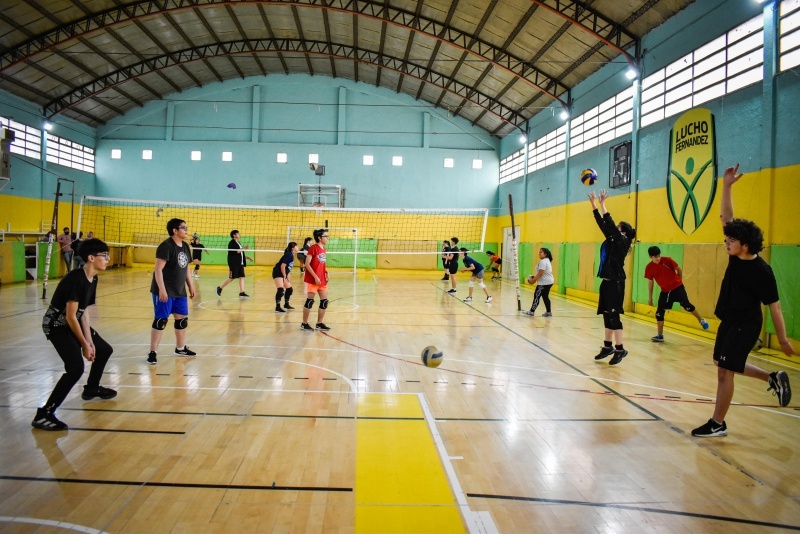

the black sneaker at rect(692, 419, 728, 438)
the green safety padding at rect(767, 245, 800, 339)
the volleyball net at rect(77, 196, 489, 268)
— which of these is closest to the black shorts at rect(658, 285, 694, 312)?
the green safety padding at rect(767, 245, 800, 339)

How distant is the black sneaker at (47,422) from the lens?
398 centimetres

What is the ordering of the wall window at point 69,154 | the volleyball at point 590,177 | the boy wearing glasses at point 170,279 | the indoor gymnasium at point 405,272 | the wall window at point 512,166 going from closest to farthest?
the indoor gymnasium at point 405,272, the boy wearing glasses at point 170,279, the volleyball at point 590,177, the wall window at point 69,154, the wall window at point 512,166

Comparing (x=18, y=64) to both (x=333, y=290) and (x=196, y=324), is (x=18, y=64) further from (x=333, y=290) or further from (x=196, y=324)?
(x=196, y=324)

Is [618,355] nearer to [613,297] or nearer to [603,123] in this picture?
[613,297]

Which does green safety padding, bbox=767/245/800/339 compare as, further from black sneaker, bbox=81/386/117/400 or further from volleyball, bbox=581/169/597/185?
black sneaker, bbox=81/386/117/400

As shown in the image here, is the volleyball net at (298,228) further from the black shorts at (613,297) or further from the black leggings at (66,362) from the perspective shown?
the black leggings at (66,362)

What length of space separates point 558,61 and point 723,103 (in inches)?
295

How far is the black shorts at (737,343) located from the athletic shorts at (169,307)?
580 cm

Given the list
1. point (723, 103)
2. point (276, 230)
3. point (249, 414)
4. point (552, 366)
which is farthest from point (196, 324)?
point (276, 230)

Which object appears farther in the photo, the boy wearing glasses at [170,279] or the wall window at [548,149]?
the wall window at [548,149]

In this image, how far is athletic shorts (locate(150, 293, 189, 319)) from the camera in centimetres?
613

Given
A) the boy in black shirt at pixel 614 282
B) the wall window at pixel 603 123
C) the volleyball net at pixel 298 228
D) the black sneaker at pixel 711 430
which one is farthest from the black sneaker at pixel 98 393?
the volleyball net at pixel 298 228

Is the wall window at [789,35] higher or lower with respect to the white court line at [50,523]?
higher

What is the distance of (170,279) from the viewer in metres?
6.14
